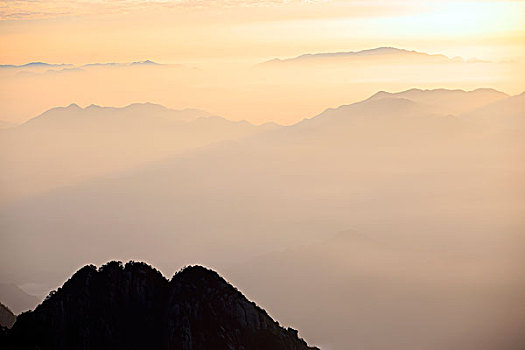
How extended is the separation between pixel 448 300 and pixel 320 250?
39.4 meters

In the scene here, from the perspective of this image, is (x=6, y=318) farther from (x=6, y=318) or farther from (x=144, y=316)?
(x=144, y=316)

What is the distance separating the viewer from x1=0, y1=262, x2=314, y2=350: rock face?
18.3 metres

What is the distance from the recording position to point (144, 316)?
741 inches

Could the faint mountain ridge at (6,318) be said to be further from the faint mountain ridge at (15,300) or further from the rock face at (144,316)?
the faint mountain ridge at (15,300)

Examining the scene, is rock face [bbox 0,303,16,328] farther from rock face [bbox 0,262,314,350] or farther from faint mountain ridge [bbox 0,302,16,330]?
rock face [bbox 0,262,314,350]

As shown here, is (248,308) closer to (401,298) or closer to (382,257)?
(401,298)

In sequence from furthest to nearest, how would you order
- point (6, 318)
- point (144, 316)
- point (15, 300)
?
1. point (15, 300)
2. point (6, 318)
3. point (144, 316)

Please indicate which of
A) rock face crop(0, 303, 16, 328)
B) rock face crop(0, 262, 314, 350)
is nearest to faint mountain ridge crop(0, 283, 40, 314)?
rock face crop(0, 303, 16, 328)

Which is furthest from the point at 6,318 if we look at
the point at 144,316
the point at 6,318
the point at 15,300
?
the point at 15,300

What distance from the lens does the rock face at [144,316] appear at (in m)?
18.3

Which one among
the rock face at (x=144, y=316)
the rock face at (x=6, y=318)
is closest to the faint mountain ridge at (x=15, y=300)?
the rock face at (x=6, y=318)

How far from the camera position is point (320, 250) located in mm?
157000

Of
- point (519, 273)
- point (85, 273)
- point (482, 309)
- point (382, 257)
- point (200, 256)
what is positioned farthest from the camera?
point (200, 256)

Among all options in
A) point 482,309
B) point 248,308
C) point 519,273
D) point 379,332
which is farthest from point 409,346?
point 248,308
